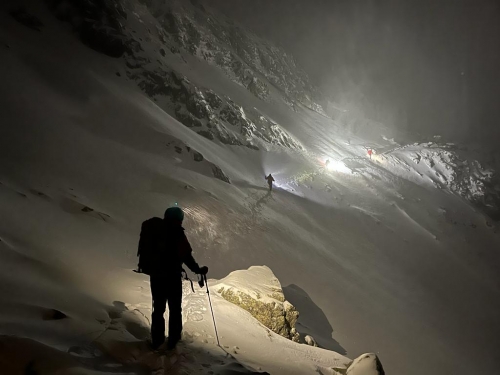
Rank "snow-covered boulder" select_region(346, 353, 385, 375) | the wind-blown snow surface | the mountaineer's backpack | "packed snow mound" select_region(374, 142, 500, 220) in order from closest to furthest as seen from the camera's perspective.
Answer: the mountaineer's backpack, "snow-covered boulder" select_region(346, 353, 385, 375), the wind-blown snow surface, "packed snow mound" select_region(374, 142, 500, 220)

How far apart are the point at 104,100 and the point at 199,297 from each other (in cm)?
2151

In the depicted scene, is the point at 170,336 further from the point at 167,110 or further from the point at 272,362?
the point at 167,110

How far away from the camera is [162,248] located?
404cm

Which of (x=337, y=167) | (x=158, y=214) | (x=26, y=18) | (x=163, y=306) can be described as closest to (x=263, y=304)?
(x=163, y=306)

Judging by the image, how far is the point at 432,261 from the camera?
28.8 m

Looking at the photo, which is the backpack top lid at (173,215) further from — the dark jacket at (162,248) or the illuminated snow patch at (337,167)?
the illuminated snow patch at (337,167)

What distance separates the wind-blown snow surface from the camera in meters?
6.09

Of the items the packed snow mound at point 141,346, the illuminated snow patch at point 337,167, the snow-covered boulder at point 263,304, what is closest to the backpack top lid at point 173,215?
the packed snow mound at point 141,346

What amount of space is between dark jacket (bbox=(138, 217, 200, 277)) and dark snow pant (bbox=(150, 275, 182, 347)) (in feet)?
0.44

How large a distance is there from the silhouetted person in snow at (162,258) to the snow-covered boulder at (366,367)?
3.61 metres

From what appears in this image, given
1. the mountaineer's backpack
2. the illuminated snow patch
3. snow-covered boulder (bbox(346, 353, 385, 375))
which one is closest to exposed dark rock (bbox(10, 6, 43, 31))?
the mountaineer's backpack

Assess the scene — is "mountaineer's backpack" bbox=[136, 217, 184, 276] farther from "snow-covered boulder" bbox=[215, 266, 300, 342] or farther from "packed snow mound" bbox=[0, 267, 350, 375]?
"snow-covered boulder" bbox=[215, 266, 300, 342]

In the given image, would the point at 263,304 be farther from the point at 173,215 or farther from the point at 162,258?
the point at 173,215

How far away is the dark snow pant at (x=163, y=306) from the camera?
162 inches
